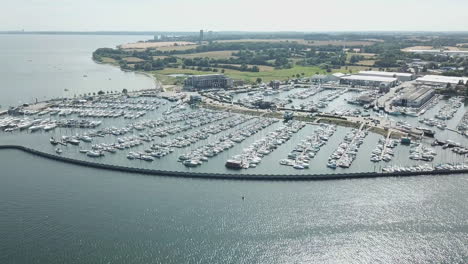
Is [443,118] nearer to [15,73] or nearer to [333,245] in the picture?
[333,245]

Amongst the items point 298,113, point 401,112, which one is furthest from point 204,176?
point 401,112

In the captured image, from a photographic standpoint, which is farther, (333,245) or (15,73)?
(15,73)

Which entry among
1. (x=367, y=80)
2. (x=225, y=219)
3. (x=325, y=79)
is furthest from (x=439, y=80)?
(x=225, y=219)

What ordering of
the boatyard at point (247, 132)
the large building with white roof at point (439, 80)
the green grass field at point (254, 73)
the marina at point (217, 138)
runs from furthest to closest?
1. the green grass field at point (254, 73)
2. the large building with white roof at point (439, 80)
3. the boatyard at point (247, 132)
4. the marina at point (217, 138)

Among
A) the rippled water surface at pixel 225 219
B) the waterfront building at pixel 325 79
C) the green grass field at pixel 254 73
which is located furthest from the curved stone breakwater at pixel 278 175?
the waterfront building at pixel 325 79

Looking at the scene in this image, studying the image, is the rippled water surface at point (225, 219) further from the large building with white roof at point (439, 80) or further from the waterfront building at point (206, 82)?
the large building with white roof at point (439, 80)
